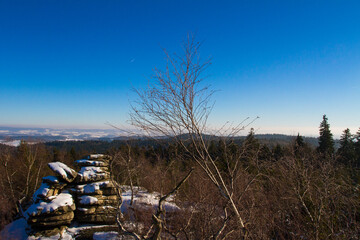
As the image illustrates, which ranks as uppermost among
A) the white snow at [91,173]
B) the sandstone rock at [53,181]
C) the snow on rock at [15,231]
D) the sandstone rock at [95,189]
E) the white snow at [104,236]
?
the white snow at [91,173]

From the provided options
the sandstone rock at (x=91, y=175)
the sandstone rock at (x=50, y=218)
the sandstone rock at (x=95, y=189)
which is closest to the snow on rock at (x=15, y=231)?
the sandstone rock at (x=50, y=218)

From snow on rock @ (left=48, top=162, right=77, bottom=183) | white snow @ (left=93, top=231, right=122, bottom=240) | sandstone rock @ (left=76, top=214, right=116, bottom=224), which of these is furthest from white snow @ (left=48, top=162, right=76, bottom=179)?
white snow @ (left=93, top=231, right=122, bottom=240)

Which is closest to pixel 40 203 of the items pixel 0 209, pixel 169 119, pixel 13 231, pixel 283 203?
pixel 13 231

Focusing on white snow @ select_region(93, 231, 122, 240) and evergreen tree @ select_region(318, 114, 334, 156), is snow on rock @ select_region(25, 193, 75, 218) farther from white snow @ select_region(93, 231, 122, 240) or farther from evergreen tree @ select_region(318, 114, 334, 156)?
evergreen tree @ select_region(318, 114, 334, 156)

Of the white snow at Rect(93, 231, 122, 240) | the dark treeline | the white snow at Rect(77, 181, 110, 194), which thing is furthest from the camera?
the white snow at Rect(77, 181, 110, 194)

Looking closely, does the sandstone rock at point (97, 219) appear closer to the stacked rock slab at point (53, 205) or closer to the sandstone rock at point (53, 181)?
the stacked rock slab at point (53, 205)

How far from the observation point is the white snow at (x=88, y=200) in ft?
38.5

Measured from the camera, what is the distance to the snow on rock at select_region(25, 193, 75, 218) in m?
10.1

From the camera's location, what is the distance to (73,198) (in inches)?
476

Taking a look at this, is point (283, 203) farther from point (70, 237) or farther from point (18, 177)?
point (18, 177)

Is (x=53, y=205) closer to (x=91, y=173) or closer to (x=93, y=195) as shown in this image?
(x=93, y=195)

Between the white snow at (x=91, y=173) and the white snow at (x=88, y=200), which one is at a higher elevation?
the white snow at (x=91, y=173)

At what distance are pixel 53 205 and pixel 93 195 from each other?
2.27 m

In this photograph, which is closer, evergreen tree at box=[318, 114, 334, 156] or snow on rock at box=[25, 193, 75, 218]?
snow on rock at box=[25, 193, 75, 218]
